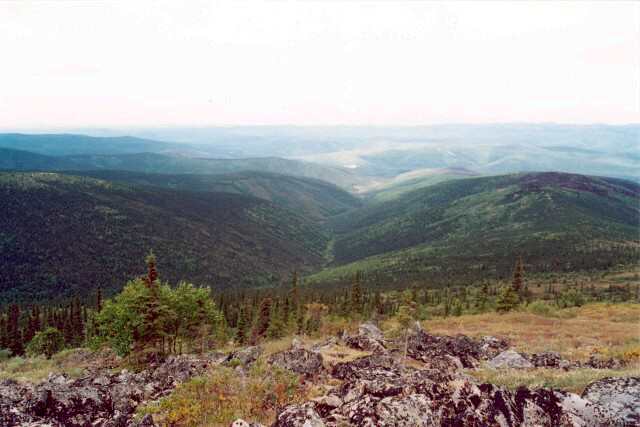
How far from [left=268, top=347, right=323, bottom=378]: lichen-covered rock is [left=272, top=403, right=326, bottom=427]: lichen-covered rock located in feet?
22.5

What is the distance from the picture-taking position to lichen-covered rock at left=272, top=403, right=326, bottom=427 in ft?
39.1

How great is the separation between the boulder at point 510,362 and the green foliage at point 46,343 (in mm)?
86527

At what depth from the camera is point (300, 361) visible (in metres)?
21.1

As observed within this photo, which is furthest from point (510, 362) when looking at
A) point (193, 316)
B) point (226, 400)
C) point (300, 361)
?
point (193, 316)

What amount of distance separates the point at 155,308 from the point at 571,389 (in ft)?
116

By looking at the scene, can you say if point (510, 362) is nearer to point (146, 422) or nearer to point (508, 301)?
point (146, 422)

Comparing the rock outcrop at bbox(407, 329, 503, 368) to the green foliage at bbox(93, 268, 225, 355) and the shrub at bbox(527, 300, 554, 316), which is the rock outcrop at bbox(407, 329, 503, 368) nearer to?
the green foliage at bbox(93, 268, 225, 355)

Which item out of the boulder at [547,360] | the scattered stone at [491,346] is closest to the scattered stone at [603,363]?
the boulder at [547,360]

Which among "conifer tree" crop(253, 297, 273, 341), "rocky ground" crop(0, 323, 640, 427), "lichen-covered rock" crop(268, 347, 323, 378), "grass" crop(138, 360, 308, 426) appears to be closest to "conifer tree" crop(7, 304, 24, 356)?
"conifer tree" crop(253, 297, 273, 341)

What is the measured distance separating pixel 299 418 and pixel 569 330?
3749cm

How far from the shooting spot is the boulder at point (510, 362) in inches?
917

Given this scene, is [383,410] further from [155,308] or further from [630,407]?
[155,308]

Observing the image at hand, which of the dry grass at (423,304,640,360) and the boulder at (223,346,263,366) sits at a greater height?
the boulder at (223,346,263,366)

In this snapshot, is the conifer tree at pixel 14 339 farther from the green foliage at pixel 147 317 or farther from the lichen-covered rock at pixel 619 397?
the lichen-covered rock at pixel 619 397
